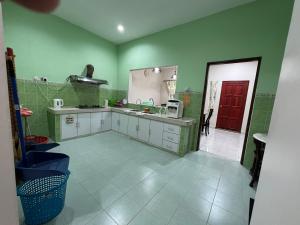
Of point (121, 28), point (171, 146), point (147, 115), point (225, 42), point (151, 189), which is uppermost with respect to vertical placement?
point (121, 28)

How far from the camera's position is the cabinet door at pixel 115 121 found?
13.5ft

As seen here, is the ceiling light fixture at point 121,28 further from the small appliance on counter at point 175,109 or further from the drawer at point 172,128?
the drawer at point 172,128

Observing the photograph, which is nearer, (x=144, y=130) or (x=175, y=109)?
(x=175, y=109)

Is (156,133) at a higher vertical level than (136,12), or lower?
lower

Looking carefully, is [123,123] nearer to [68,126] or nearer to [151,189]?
[68,126]

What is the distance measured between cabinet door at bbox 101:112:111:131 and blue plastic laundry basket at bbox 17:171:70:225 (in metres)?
2.81

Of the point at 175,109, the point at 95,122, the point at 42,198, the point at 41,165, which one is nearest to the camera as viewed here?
the point at 42,198

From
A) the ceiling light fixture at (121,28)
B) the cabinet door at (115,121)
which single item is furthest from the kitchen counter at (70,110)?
the ceiling light fixture at (121,28)

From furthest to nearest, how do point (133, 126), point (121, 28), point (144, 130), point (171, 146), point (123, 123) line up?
point (123, 123), point (133, 126), point (121, 28), point (144, 130), point (171, 146)

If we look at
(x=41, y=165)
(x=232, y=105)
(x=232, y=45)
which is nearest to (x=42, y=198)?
(x=41, y=165)

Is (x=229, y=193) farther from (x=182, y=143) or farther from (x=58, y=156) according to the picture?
(x=58, y=156)

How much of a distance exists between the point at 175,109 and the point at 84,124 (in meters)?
2.41

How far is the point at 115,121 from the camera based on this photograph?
420 centimetres

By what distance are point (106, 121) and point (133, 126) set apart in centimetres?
102
